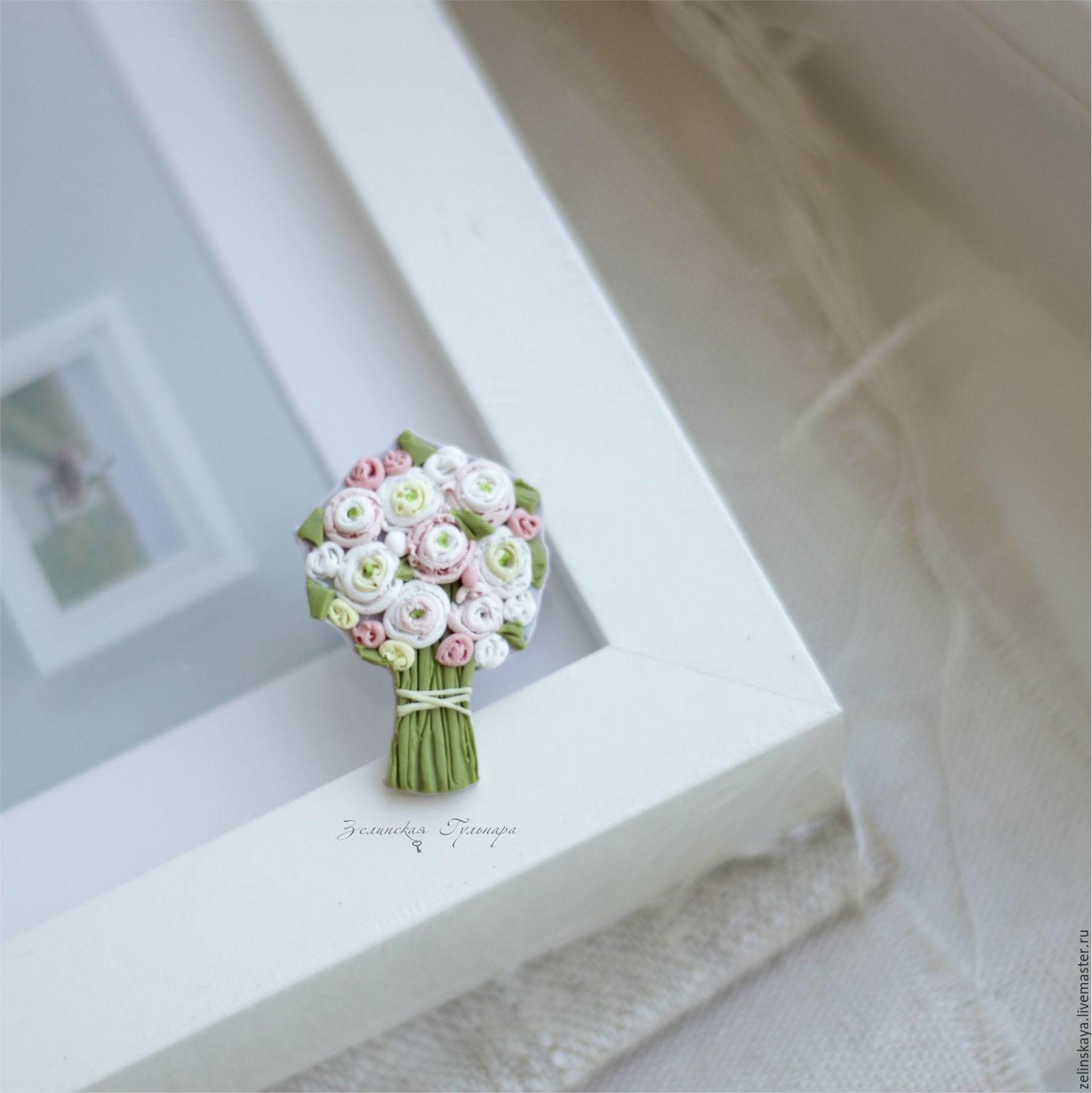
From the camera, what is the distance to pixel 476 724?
0.70 m

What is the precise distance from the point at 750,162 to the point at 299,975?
82 cm

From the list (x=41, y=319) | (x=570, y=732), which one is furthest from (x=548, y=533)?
→ (x=41, y=319)

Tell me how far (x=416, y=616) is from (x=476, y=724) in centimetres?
8

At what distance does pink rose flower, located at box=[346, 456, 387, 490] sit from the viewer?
690 millimetres

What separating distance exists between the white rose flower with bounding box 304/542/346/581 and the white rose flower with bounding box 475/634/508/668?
91 mm

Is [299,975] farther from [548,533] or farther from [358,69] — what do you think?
[358,69]

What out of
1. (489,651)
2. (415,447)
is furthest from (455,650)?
(415,447)

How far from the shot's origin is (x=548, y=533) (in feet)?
2.39

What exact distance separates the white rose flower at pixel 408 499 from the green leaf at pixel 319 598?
54 millimetres

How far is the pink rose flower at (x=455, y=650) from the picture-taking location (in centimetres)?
66

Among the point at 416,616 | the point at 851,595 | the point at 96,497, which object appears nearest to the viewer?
the point at 416,616

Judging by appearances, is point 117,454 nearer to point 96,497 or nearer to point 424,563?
point 96,497

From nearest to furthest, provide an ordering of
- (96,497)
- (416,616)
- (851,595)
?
(416,616)
(96,497)
(851,595)

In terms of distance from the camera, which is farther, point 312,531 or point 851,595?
point 851,595
